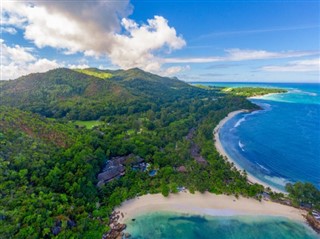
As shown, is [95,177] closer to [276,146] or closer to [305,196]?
[305,196]

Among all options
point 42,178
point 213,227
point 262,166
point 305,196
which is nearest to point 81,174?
point 42,178

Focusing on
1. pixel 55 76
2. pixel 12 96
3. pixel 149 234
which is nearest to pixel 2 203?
pixel 149 234

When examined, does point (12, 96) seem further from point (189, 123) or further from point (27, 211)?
point (27, 211)

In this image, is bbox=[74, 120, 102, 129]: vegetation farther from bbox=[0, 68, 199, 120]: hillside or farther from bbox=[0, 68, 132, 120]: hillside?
bbox=[0, 68, 132, 120]: hillside

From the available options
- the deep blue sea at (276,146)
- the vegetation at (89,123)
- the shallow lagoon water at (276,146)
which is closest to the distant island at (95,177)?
the shallow lagoon water at (276,146)

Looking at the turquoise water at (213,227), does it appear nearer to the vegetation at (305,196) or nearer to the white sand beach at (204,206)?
the white sand beach at (204,206)

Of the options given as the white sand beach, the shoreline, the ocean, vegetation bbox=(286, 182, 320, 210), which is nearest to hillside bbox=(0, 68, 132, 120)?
the shoreline

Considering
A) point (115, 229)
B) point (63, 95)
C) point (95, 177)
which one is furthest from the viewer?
point (63, 95)
